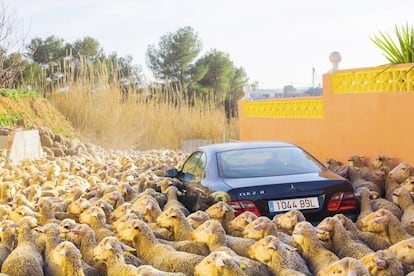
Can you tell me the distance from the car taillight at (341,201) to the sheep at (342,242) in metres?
0.93

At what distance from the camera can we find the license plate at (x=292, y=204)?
23.6ft

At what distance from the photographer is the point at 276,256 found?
18.0 ft

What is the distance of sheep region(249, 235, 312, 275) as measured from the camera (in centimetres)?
546

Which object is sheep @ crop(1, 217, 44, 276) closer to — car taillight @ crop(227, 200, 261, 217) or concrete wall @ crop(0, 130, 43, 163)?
car taillight @ crop(227, 200, 261, 217)

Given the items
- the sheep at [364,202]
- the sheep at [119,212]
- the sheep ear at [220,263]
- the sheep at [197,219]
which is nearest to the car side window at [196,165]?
the sheep at [119,212]

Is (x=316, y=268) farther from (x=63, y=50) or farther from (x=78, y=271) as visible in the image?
(x=63, y=50)

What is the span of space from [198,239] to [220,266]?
142 centimetres

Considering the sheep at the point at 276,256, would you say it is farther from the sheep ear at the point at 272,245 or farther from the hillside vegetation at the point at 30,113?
the hillside vegetation at the point at 30,113

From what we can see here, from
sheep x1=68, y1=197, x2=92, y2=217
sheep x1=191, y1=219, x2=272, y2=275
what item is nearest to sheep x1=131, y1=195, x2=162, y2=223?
sheep x1=68, y1=197, x2=92, y2=217

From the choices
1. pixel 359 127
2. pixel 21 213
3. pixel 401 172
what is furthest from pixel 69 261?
pixel 359 127

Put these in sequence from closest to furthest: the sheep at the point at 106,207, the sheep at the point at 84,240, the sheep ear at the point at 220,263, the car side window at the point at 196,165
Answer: the sheep ear at the point at 220,263 → the sheep at the point at 84,240 → the sheep at the point at 106,207 → the car side window at the point at 196,165

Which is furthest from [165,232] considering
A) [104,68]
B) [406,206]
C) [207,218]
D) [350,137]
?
[104,68]

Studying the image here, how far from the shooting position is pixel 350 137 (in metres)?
12.4

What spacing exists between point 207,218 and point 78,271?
182 cm
